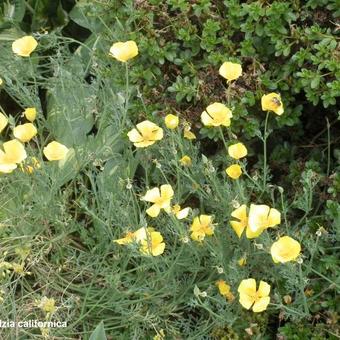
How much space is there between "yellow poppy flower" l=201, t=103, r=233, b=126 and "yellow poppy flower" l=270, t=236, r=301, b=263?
15.8 inches

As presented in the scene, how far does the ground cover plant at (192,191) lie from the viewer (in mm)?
1999

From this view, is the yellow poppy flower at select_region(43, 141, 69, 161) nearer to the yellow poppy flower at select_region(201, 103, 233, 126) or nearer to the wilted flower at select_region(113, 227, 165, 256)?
the wilted flower at select_region(113, 227, 165, 256)

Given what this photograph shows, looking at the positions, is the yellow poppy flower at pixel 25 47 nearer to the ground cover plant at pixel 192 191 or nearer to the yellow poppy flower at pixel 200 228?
the ground cover plant at pixel 192 191

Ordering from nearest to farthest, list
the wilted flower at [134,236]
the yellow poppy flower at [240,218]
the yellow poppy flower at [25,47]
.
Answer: the yellow poppy flower at [240,218] < the wilted flower at [134,236] < the yellow poppy flower at [25,47]

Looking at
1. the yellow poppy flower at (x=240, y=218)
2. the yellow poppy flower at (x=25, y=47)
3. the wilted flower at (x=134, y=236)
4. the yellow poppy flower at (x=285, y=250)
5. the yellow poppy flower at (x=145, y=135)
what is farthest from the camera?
the yellow poppy flower at (x=25, y=47)

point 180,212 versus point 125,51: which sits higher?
point 125,51

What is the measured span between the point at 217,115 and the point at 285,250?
1.50 feet

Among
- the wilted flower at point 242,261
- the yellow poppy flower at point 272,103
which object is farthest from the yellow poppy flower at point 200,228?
the yellow poppy flower at point 272,103

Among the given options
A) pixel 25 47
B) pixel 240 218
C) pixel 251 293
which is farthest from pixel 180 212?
pixel 25 47

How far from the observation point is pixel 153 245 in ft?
6.55

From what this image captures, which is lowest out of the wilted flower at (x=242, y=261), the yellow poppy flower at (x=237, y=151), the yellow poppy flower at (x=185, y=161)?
the wilted flower at (x=242, y=261)

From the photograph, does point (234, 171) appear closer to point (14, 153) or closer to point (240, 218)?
point (240, 218)

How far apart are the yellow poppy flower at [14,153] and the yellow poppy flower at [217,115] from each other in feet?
1.68

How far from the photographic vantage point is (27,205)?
232cm
